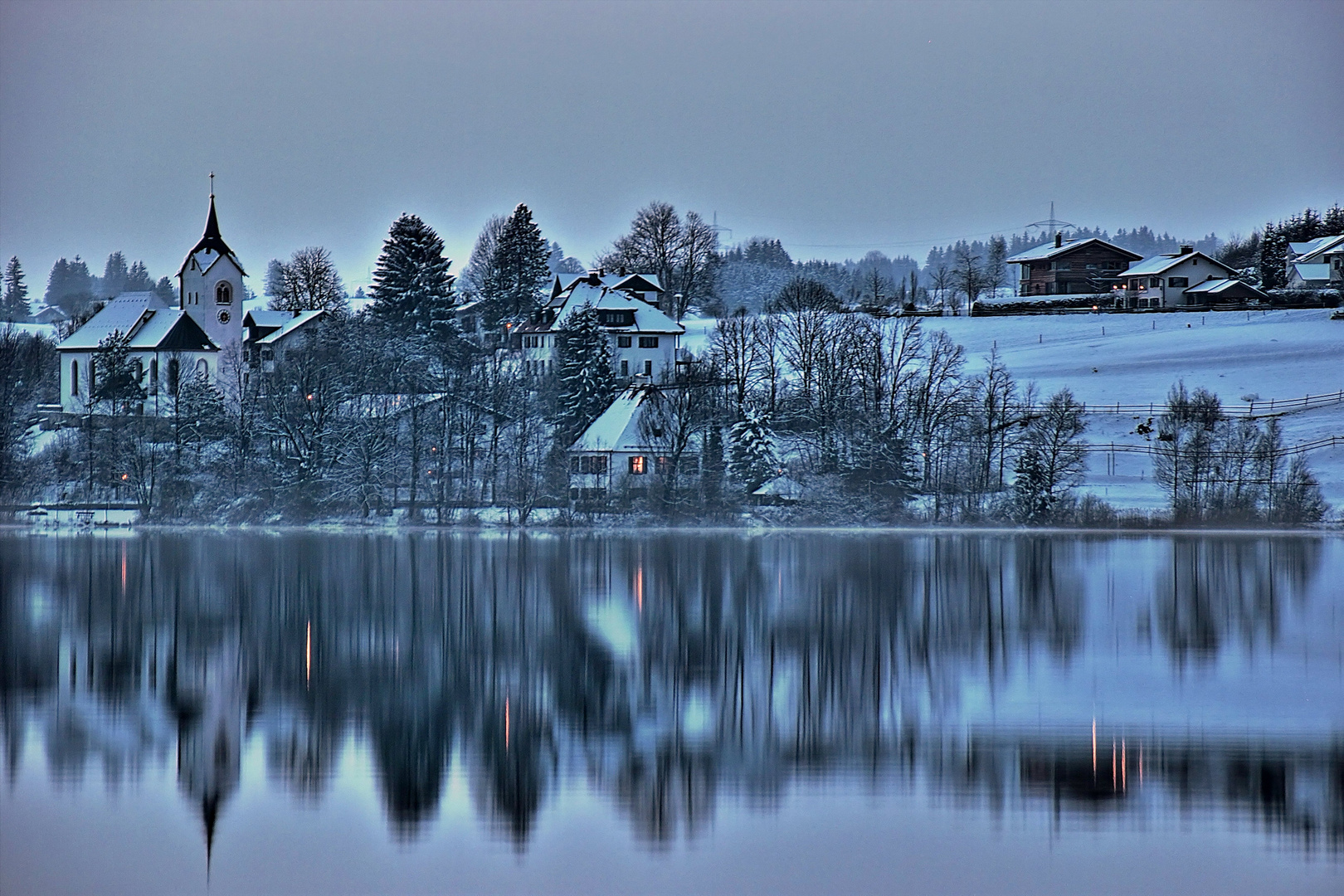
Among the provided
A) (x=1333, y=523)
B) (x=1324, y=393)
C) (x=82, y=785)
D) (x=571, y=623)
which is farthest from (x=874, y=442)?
(x=82, y=785)

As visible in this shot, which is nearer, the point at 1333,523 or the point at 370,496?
the point at 1333,523

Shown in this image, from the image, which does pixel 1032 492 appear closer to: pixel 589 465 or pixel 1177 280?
pixel 589 465

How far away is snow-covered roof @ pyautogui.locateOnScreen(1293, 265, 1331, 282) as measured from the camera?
102 metres

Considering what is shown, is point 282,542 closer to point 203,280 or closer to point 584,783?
point 203,280

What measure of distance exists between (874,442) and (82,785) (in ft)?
164

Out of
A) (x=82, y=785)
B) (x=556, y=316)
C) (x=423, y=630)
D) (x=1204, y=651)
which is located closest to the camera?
(x=82, y=785)

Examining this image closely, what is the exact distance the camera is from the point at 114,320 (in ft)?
283

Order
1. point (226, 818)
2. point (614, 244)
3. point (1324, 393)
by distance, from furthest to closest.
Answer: point (614, 244), point (1324, 393), point (226, 818)

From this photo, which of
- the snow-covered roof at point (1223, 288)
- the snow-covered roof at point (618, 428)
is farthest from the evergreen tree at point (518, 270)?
the snow-covered roof at point (1223, 288)

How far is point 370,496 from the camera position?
213 feet

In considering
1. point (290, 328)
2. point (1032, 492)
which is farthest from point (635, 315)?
point (1032, 492)

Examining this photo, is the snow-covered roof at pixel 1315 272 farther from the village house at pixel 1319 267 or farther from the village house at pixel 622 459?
the village house at pixel 622 459

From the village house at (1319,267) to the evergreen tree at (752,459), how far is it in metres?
51.8

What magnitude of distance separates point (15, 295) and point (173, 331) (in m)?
110
